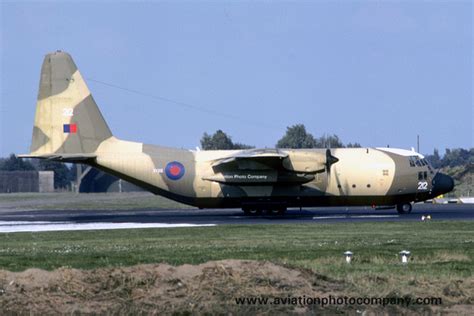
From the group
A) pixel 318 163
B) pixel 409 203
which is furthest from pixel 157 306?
pixel 409 203

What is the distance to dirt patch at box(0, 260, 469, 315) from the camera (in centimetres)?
1716

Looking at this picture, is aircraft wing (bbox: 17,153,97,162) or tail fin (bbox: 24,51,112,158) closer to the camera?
aircraft wing (bbox: 17,153,97,162)

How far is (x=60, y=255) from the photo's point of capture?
28797 mm

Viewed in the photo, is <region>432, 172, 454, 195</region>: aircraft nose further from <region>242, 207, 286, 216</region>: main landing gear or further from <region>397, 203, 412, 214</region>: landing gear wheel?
<region>242, 207, 286, 216</region>: main landing gear

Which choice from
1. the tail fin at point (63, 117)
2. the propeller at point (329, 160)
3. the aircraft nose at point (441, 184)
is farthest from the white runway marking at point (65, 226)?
the aircraft nose at point (441, 184)

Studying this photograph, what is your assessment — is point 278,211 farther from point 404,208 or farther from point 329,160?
point 404,208

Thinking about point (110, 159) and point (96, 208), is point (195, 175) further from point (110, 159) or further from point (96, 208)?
point (96, 208)

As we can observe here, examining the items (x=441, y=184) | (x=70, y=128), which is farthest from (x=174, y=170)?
(x=441, y=184)

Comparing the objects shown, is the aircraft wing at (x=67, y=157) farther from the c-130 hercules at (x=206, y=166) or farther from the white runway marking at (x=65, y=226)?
the white runway marking at (x=65, y=226)

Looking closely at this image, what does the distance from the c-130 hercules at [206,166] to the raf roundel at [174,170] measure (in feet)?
0.18

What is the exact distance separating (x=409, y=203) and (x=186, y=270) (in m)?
35.3

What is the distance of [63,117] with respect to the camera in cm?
5044

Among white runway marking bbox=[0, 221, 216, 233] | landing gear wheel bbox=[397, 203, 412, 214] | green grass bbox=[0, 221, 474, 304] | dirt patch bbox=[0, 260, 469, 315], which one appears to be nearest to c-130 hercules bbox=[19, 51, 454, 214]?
landing gear wheel bbox=[397, 203, 412, 214]

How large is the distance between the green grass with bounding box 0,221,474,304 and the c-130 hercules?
305 inches
